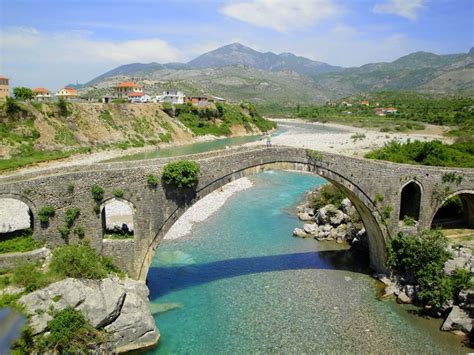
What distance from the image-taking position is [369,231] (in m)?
21.5

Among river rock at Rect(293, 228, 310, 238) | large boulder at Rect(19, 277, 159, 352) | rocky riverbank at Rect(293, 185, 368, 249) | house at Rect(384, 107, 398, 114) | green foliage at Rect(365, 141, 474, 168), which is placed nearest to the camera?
large boulder at Rect(19, 277, 159, 352)

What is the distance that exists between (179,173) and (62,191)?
4317 mm

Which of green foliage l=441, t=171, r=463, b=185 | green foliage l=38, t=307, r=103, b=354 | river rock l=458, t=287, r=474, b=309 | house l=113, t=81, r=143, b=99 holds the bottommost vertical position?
river rock l=458, t=287, r=474, b=309

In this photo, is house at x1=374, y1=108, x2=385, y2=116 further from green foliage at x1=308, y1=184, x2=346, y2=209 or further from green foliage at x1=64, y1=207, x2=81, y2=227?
green foliage at x1=64, y1=207, x2=81, y2=227

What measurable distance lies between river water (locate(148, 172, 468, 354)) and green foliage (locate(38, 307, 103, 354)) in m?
3.10

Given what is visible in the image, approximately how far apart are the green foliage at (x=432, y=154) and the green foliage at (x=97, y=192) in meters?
19.7

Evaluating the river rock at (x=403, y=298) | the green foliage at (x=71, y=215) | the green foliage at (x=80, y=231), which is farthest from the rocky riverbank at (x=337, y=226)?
the green foliage at (x=71, y=215)

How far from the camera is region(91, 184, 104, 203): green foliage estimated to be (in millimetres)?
15023

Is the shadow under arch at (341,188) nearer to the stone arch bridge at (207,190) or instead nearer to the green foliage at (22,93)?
the stone arch bridge at (207,190)

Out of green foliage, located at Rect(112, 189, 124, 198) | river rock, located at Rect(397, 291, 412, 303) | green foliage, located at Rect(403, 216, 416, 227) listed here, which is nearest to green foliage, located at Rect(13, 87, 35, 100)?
green foliage, located at Rect(112, 189, 124, 198)

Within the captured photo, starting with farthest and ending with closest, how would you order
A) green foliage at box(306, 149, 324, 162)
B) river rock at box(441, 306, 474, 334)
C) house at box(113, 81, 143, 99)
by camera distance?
house at box(113, 81, 143, 99), green foliage at box(306, 149, 324, 162), river rock at box(441, 306, 474, 334)

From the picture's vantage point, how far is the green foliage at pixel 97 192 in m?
15.0

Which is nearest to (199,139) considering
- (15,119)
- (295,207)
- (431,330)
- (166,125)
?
(166,125)

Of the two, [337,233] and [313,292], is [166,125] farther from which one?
[313,292]
